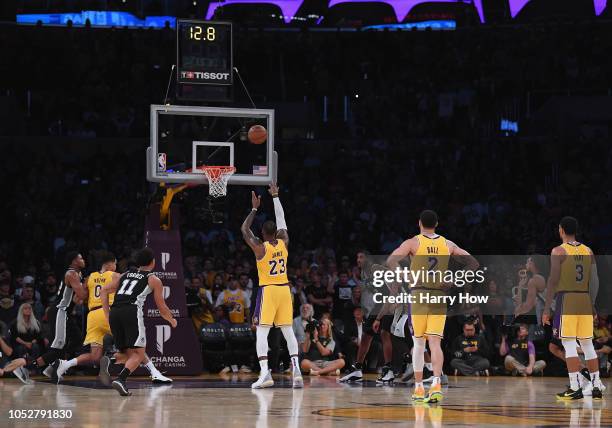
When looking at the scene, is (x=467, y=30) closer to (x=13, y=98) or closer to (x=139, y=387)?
(x=13, y=98)

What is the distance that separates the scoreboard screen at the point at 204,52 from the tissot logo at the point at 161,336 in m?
3.84

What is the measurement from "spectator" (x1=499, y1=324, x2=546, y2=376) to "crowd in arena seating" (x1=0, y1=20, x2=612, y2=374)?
37 millimetres

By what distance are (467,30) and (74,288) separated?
706 inches

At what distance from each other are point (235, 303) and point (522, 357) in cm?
498

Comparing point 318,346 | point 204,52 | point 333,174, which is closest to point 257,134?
point 204,52

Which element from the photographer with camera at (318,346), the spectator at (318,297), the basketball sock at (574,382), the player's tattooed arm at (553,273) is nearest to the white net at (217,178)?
the photographer with camera at (318,346)

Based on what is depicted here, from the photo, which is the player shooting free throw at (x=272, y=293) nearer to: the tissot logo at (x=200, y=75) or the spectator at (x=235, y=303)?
the tissot logo at (x=200, y=75)

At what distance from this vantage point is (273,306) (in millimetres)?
14312

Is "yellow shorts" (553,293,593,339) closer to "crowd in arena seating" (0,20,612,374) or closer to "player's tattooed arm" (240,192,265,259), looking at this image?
"player's tattooed arm" (240,192,265,259)

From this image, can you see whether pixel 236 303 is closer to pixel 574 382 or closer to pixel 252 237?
pixel 252 237

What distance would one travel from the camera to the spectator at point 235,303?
19016 millimetres

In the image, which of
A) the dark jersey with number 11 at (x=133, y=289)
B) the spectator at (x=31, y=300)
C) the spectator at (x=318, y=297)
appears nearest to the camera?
the dark jersey with number 11 at (x=133, y=289)

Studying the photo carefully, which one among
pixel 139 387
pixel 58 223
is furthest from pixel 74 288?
pixel 58 223

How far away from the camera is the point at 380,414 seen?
10.5 meters
